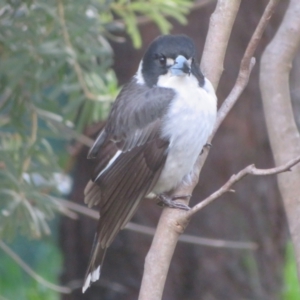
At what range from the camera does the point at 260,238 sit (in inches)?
152

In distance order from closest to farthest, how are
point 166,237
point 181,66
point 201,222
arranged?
point 166,237 < point 181,66 < point 201,222

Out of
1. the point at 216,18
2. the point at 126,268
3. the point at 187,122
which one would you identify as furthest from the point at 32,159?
the point at 126,268

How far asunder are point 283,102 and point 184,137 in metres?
0.38

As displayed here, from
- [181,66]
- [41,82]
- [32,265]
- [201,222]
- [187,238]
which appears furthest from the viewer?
[32,265]

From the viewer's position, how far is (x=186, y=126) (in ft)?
8.19

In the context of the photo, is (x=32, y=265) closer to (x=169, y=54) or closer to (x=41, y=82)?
(x=41, y=82)

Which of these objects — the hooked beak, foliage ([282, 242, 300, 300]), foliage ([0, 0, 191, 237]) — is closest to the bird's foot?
the hooked beak

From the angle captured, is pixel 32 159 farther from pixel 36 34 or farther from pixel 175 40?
pixel 175 40

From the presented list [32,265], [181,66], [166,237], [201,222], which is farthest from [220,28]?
[32,265]

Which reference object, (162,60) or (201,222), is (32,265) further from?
(162,60)

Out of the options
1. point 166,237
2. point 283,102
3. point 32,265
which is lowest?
point 32,265

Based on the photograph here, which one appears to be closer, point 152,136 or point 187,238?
point 152,136

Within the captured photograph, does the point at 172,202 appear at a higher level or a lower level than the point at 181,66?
lower

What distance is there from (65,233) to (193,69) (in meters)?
1.87
